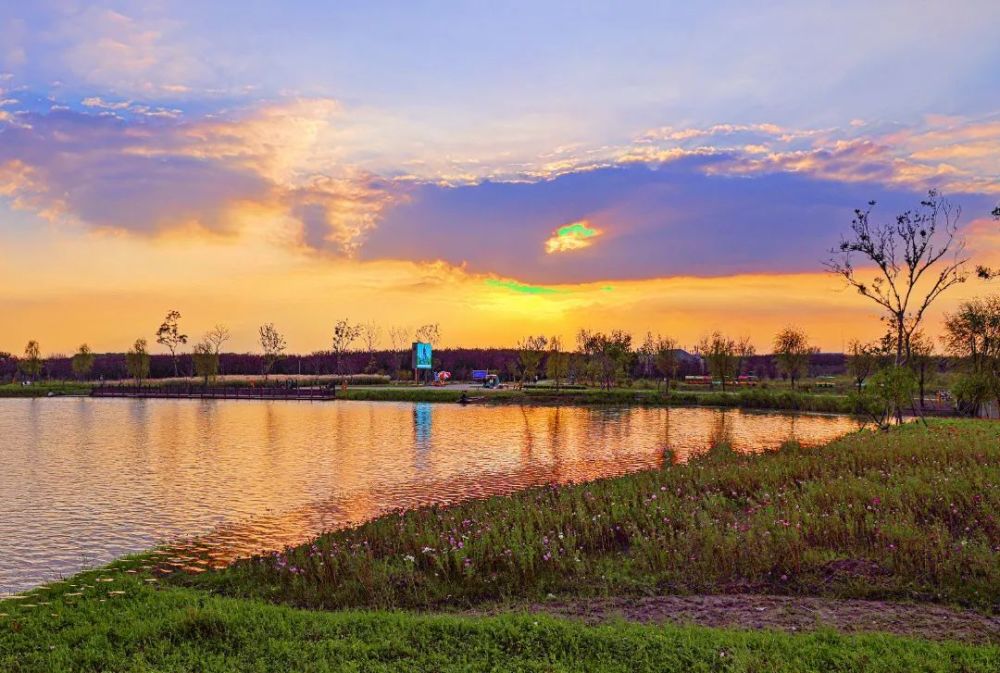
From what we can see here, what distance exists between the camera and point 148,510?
16594 millimetres

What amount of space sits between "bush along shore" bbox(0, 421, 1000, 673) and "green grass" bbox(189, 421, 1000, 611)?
0.13 feet

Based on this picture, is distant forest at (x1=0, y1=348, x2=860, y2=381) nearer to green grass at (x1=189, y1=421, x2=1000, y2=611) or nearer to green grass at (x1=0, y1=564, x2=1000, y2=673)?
green grass at (x1=189, y1=421, x2=1000, y2=611)

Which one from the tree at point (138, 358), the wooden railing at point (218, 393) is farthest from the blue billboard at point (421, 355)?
the tree at point (138, 358)

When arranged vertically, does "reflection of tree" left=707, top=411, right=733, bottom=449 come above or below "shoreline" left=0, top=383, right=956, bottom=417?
below

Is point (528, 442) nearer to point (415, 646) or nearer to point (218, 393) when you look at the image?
point (415, 646)

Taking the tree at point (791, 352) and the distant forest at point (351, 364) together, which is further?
the distant forest at point (351, 364)

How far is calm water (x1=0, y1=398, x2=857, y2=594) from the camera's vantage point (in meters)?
14.3

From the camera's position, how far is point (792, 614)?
7.96 m

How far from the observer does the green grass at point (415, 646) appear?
21.1 ft

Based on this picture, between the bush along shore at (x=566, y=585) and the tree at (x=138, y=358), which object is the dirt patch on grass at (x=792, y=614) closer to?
the bush along shore at (x=566, y=585)

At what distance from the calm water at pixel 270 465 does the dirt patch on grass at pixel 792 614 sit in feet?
25.5

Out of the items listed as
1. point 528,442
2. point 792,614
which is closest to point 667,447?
point 528,442

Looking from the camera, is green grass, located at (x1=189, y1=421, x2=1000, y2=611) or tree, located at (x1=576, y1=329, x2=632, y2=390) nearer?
green grass, located at (x1=189, y1=421, x2=1000, y2=611)

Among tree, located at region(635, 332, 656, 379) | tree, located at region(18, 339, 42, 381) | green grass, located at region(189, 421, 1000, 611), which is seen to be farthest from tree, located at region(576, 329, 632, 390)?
tree, located at region(18, 339, 42, 381)
